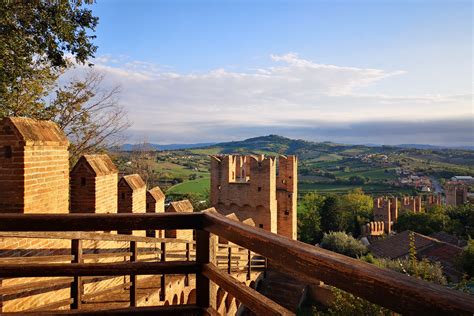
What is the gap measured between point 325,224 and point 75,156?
133 ft

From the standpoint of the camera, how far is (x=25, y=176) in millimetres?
4500

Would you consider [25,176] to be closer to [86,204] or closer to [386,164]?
[86,204]

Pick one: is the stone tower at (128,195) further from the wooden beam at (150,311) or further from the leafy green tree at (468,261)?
the leafy green tree at (468,261)

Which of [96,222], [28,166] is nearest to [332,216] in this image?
[28,166]

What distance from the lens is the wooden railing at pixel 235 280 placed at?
1123mm

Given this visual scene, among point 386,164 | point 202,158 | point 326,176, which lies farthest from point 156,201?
point 386,164

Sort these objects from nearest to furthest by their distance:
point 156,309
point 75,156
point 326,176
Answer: point 156,309, point 75,156, point 326,176

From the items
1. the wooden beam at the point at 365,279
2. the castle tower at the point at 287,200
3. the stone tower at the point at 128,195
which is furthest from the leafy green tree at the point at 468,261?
the wooden beam at the point at 365,279

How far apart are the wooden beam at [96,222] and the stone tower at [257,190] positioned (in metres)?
19.6

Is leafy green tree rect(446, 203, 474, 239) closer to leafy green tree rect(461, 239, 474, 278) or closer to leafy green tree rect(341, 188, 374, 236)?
leafy green tree rect(341, 188, 374, 236)

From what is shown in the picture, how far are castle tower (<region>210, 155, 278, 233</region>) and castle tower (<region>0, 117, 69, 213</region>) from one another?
1772 cm

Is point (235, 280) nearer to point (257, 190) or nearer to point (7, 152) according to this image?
point (7, 152)

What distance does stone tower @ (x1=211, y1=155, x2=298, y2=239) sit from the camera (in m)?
22.5

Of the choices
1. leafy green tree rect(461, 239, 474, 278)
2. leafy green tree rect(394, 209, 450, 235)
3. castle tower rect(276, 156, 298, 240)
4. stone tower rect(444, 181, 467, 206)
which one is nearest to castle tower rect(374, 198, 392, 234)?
leafy green tree rect(394, 209, 450, 235)
